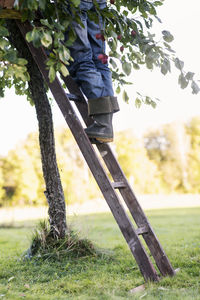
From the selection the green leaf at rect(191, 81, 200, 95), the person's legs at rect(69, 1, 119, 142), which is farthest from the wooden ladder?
the green leaf at rect(191, 81, 200, 95)

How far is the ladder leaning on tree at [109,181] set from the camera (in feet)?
8.36

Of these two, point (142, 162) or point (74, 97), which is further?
point (142, 162)

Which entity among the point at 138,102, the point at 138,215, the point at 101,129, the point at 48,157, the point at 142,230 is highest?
the point at 138,102

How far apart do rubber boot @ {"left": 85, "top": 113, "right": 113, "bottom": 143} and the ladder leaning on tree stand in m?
0.08

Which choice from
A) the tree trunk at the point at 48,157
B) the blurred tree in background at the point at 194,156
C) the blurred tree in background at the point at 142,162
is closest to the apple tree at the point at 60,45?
the tree trunk at the point at 48,157

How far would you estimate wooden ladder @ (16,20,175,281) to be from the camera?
255cm

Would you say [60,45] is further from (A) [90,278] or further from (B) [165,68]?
(A) [90,278]

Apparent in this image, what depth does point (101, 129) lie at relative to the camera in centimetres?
269

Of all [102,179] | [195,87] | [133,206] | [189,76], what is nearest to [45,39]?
[102,179]

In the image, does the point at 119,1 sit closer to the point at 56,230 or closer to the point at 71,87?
the point at 71,87

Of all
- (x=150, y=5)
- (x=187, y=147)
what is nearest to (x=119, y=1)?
(x=150, y=5)

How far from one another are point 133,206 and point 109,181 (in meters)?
0.45

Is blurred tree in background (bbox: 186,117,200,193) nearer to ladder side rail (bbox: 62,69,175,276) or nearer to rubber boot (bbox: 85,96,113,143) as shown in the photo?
ladder side rail (bbox: 62,69,175,276)

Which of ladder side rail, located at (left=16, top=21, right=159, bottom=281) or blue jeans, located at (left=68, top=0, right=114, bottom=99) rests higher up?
blue jeans, located at (left=68, top=0, right=114, bottom=99)
